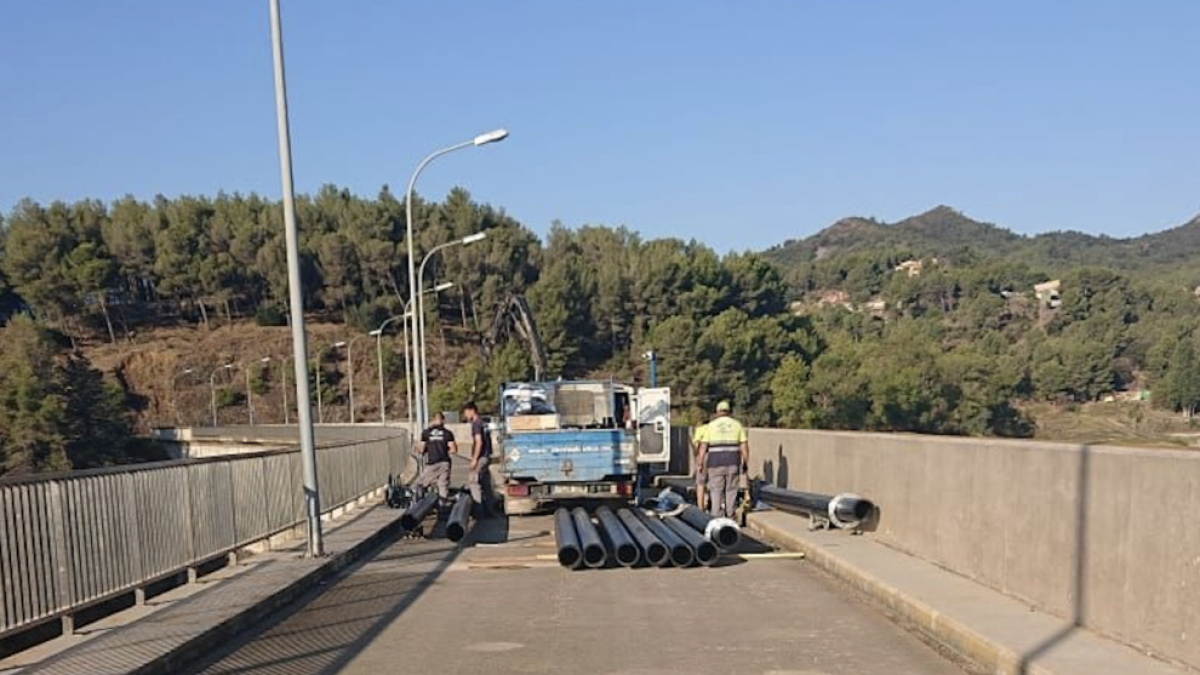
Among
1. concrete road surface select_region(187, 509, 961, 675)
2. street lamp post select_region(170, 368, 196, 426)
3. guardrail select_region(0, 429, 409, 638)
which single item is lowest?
street lamp post select_region(170, 368, 196, 426)

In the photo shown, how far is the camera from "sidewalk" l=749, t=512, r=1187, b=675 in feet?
22.4

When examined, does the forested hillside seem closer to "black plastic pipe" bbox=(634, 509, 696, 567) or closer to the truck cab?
the truck cab

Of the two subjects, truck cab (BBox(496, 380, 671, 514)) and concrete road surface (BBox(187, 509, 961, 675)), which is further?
truck cab (BBox(496, 380, 671, 514))

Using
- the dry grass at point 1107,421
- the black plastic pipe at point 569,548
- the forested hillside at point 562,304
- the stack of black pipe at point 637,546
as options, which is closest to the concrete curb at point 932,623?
the stack of black pipe at point 637,546

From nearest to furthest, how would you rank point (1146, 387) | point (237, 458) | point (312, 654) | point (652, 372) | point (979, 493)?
point (312, 654), point (979, 493), point (237, 458), point (652, 372), point (1146, 387)

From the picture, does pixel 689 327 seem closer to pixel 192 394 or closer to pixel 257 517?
pixel 192 394

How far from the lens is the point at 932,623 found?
870cm

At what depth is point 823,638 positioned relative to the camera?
862 centimetres

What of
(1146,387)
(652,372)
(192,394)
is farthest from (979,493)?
(192,394)

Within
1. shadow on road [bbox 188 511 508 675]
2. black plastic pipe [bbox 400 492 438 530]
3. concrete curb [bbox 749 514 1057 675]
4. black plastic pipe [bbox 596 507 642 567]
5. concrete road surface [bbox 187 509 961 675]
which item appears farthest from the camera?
black plastic pipe [bbox 400 492 438 530]

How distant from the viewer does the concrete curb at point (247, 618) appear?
785 cm

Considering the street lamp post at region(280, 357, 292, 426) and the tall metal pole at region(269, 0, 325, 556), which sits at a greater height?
the tall metal pole at region(269, 0, 325, 556)

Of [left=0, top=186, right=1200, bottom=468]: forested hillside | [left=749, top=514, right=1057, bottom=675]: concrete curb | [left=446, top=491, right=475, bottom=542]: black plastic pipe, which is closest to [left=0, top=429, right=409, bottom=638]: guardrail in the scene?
[left=446, top=491, right=475, bottom=542]: black plastic pipe

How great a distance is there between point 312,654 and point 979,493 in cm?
568
